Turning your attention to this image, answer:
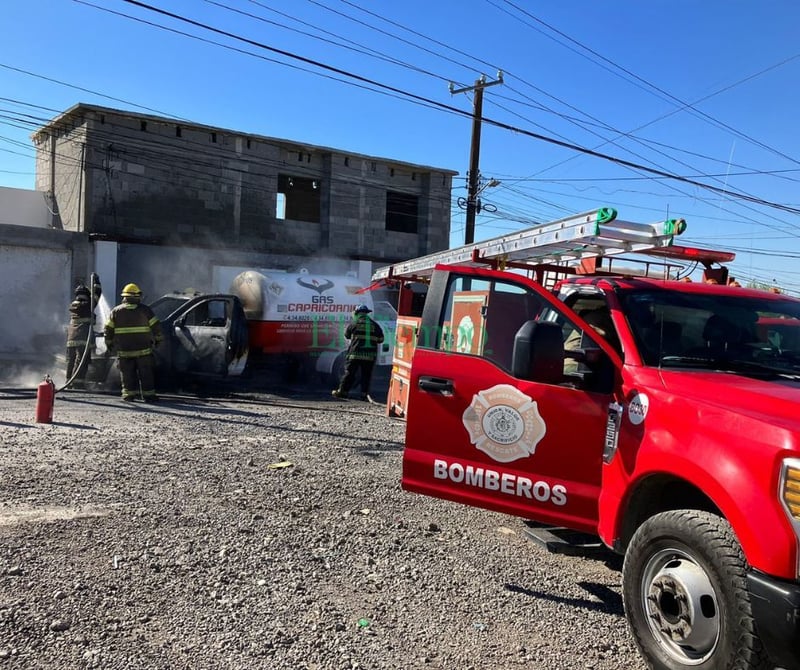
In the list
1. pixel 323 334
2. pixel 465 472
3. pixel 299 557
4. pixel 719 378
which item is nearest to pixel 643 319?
pixel 719 378

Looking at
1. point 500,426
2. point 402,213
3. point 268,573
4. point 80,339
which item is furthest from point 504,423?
point 402,213

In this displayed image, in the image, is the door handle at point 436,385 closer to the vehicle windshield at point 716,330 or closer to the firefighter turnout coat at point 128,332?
the vehicle windshield at point 716,330

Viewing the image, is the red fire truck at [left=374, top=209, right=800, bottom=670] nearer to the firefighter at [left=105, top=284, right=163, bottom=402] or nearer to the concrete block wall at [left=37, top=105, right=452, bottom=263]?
the firefighter at [left=105, top=284, right=163, bottom=402]

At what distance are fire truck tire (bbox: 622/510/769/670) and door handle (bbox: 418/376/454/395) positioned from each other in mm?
1366

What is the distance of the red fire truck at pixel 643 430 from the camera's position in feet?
8.57

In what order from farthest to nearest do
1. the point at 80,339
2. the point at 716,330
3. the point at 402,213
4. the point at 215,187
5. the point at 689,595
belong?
the point at 402,213
the point at 215,187
the point at 80,339
the point at 716,330
the point at 689,595

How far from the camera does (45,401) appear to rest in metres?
8.07

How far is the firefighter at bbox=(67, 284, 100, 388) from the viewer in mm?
11219

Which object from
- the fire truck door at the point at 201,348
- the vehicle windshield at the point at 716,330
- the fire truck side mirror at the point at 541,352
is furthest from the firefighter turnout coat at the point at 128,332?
the vehicle windshield at the point at 716,330

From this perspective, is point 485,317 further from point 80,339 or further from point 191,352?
point 80,339

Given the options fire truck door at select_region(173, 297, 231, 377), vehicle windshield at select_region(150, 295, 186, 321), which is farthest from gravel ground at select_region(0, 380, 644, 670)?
vehicle windshield at select_region(150, 295, 186, 321)

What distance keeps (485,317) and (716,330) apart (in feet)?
5.37

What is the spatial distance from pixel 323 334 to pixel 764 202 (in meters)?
11.8

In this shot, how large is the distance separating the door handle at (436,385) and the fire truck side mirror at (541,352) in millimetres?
611
